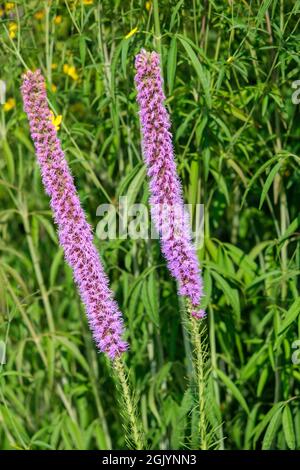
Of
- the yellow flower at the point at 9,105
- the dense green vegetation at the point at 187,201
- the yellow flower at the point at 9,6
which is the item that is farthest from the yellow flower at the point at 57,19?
the yellow flower at the point at 9,105

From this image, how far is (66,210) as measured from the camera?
2883mm

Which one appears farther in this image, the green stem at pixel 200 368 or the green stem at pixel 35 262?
the green stem at pixel 35 262

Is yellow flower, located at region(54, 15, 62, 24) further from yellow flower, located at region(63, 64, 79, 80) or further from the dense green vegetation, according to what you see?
yellow flower, located at region(63, 64, 79, 80)

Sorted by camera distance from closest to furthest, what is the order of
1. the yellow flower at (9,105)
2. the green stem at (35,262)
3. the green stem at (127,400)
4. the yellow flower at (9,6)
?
the green stem at (127,400) < the yellow flower at (9,6) < the green stem at (35,262) < the yellow flower at (9,105)

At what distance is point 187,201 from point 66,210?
124 cm

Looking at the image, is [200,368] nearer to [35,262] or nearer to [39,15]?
[35,262]

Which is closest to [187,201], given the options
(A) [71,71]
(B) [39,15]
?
(A) [71,71]

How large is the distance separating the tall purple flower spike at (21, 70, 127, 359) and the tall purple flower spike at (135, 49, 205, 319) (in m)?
0.26

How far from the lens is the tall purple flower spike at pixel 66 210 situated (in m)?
2.88

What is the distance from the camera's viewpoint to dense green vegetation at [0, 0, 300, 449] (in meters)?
3.84

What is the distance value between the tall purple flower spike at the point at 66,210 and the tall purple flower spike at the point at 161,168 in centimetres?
26

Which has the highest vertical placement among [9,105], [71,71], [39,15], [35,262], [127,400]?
[39,15]

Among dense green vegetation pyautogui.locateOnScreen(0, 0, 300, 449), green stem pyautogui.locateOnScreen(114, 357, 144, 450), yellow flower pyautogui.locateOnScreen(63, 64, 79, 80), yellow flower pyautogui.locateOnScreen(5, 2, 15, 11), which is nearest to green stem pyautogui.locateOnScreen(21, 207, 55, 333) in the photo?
dense green vegetation pyautogui.locateOnScreen(0, 0, 300, 449)

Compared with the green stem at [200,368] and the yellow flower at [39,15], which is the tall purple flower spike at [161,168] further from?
the yellow flower at [39,15]
